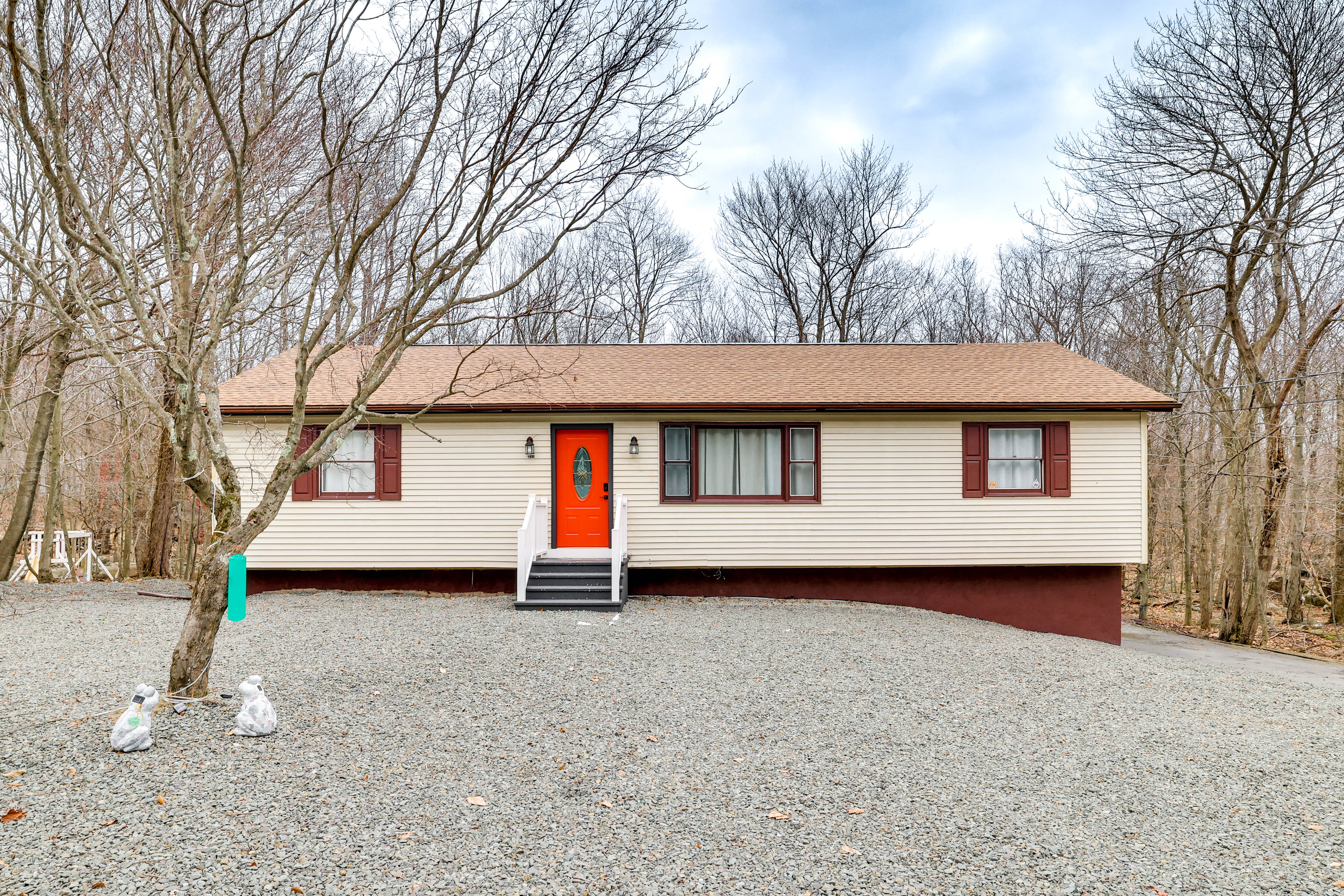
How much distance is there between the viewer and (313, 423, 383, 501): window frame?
412 inches

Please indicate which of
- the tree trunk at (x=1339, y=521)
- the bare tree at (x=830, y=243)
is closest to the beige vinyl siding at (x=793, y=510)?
the tree trunk at (x=1339, y=521)

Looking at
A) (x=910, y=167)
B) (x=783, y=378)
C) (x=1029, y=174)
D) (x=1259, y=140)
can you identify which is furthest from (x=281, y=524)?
(x=910, y=167)

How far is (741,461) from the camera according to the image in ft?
35.4

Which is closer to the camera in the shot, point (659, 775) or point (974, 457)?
point (659, 775)

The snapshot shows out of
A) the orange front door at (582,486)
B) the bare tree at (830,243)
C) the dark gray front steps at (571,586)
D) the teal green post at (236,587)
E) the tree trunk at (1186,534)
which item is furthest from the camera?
the bare tree at (830,243)

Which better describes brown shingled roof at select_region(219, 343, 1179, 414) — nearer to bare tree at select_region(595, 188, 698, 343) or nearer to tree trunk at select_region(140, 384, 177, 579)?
tree trunk at select_region(140, 384, 177, 579)

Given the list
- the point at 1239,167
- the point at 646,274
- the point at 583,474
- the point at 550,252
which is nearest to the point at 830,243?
the point at 646,274

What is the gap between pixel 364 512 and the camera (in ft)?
34.3

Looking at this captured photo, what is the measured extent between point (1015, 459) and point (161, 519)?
15.5 m

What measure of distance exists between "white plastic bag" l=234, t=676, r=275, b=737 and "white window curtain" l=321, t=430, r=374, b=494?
643 centimetres

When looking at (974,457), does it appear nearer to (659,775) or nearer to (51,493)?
(659,775)

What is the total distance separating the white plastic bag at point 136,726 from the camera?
3.98 m

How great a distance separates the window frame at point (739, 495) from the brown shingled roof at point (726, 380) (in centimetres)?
39

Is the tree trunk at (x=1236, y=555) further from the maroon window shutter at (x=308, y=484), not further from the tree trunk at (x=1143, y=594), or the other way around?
the maroon window shutter at (x=308, y=484)
